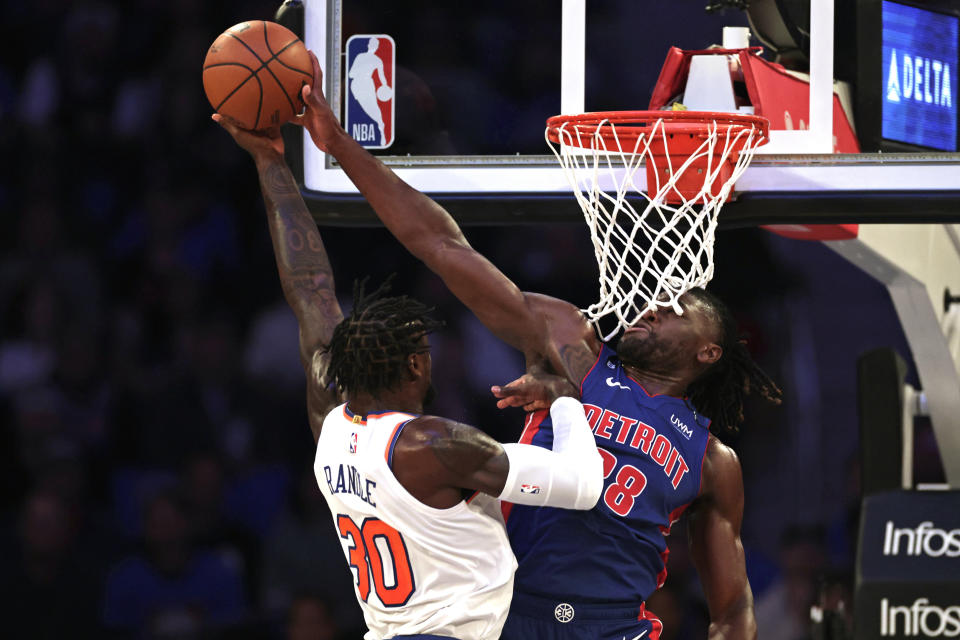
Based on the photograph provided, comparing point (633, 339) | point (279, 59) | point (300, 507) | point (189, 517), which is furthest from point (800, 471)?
point (279, 59)

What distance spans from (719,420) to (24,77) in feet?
16.7

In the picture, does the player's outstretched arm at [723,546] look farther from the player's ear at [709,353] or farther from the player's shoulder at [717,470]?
the player's ear at [709,353]

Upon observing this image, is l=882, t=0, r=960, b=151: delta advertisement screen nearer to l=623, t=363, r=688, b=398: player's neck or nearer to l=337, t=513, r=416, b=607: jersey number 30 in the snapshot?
l=623, t=363, r=688, b=398: player's neck

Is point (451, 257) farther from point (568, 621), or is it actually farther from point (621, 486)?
point (568, 621)

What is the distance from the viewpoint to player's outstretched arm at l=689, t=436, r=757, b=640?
3338mm

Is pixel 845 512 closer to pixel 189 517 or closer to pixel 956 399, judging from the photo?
pixel 956 399

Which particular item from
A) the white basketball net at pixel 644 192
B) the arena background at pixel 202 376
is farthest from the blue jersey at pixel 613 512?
the arena background at pixel 202 376

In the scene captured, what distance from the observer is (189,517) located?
6.29 m

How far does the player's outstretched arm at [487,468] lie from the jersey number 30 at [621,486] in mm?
258

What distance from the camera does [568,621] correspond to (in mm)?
3162

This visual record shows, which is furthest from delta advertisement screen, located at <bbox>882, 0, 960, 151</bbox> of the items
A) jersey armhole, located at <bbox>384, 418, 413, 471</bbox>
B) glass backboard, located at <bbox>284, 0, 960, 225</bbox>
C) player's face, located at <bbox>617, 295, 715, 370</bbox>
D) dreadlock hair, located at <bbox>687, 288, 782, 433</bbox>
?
jersey armhole, located at <bbox>384, 418, 413, 471</bbox>

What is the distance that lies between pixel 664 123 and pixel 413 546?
1.32 metres

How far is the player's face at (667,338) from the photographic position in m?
3.28

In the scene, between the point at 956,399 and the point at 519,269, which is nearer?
the point at 956,399
